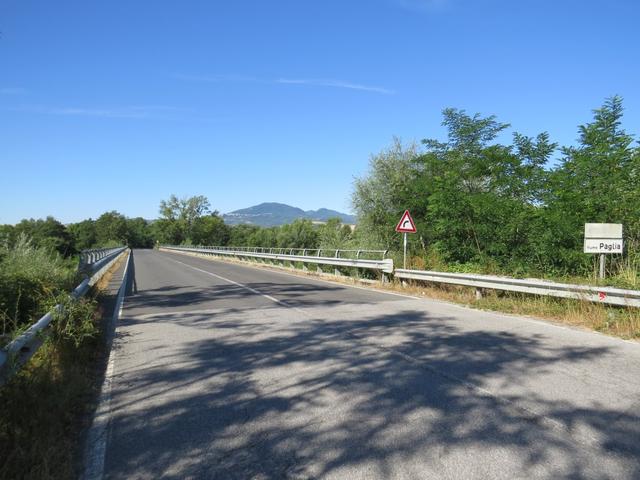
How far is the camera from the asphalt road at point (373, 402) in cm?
348

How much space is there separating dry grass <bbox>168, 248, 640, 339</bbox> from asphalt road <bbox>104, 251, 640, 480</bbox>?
2.28ft

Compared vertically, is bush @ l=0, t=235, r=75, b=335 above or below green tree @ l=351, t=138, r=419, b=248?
below

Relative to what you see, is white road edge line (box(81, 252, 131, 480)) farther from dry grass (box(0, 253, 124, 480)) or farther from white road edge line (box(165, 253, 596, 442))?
white road edge line (box(165, 253, 596, 442))

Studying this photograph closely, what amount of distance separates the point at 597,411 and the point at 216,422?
342 centimetres

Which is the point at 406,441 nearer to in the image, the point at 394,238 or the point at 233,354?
the point at 233,354

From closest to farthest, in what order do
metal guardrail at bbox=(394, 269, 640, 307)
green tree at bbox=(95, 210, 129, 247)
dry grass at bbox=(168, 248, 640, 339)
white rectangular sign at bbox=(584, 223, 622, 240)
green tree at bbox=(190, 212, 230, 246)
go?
dry grass at bbox=(168, 248, 640, 339) < metal guardrail at bbox=(394, 269, 640, 307) < white rectangular sign at bbox=(584, 223, 622, 240) < green tree at bbox=(190, 212, 230, 246) < green tree at bbox=(95, 210, 129, 247)

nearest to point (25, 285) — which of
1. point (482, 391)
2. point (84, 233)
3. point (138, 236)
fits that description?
point (482, 391)

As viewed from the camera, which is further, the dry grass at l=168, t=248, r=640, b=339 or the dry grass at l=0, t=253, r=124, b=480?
the dry grass at l=168, t=248, r=640, b=339

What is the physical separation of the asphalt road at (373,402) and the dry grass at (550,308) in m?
0.69

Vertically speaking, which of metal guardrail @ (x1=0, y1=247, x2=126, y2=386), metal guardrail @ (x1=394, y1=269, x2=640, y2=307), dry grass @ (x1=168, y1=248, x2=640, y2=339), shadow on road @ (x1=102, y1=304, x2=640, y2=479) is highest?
metal guardrail @ (x1=394, y1=269, x2=640, y2=307)

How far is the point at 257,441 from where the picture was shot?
3.84 meters

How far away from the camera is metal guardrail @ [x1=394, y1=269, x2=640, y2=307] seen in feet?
28.0

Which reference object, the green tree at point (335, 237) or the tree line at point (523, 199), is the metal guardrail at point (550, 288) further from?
the green tree at point (335, 237)

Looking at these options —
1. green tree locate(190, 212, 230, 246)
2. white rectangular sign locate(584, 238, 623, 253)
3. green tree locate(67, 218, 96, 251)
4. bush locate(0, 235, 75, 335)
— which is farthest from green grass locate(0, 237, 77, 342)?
green tree locate(67, 218, 96, 251)
